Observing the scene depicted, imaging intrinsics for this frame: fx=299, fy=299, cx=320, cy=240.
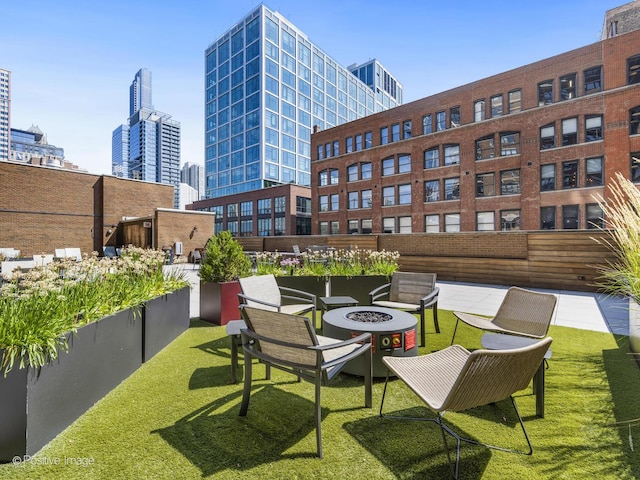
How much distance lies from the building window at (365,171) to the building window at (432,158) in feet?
18.3

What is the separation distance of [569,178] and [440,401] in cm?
2376

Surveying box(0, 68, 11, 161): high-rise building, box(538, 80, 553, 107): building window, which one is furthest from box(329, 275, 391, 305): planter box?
box(0, 68, 11, 161): high-rise building

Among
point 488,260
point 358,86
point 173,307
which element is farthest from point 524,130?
point 358,86

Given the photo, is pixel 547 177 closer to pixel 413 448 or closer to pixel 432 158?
pixel 432 158

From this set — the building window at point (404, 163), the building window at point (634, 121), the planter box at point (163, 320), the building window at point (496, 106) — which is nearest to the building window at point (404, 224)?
the building window at point (404, 163)

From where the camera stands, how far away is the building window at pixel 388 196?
27553mm

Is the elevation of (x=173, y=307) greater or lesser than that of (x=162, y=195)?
Answer: lesser

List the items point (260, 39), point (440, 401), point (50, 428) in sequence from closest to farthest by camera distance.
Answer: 1. point (440, 401)
2. point (50, 428)
3. point (260, 39)

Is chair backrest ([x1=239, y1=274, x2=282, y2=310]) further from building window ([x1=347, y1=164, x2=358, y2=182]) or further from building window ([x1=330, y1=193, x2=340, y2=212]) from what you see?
building window ([x1=330, y1=193, x2=340, y2=212])

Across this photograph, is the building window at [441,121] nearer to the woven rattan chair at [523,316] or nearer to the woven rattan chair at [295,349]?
the woven rattan chair at [523,316]

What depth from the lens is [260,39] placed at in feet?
166

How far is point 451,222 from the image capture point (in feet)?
78.6

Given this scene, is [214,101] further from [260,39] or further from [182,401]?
[182,401]

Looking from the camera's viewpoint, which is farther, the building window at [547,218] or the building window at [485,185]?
the building window at [485,185]
